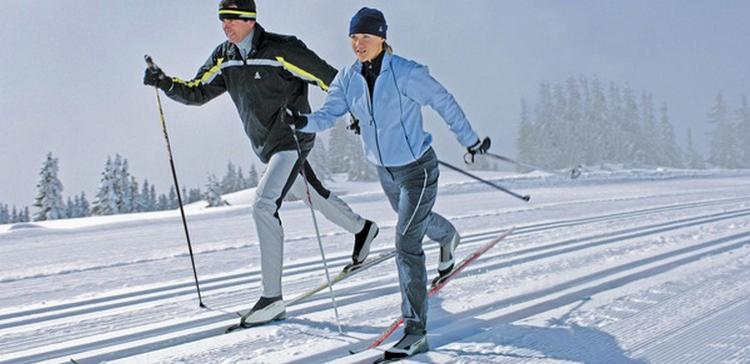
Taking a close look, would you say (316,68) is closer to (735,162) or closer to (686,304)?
(686,304)

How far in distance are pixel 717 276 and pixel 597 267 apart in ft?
3.30

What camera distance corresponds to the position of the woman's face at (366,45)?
3.61 metres

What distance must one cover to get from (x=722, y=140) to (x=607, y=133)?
15036 mm

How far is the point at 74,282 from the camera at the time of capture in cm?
661

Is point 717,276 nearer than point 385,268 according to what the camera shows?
Yes

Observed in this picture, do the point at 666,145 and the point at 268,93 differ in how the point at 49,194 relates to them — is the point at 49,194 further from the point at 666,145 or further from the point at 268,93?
the point at 666,145

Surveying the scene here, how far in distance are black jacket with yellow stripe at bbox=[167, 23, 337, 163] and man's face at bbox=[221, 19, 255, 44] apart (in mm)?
72

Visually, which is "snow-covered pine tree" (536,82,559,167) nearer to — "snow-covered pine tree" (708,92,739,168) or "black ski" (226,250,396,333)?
"snow-covered pine tree" (708,92,739,168)

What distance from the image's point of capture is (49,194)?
41.7 m

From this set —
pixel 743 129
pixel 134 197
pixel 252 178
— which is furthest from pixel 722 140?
pixel 134 197

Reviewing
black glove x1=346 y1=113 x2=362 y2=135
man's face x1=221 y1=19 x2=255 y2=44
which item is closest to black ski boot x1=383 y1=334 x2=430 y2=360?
black glove x1=346 y1=113 x2=362 y2=135

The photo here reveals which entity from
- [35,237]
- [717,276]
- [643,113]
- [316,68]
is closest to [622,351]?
[717,276]

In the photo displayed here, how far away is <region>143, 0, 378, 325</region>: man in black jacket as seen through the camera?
450 cm

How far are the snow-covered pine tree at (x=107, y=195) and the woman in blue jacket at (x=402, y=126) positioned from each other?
43283mm
